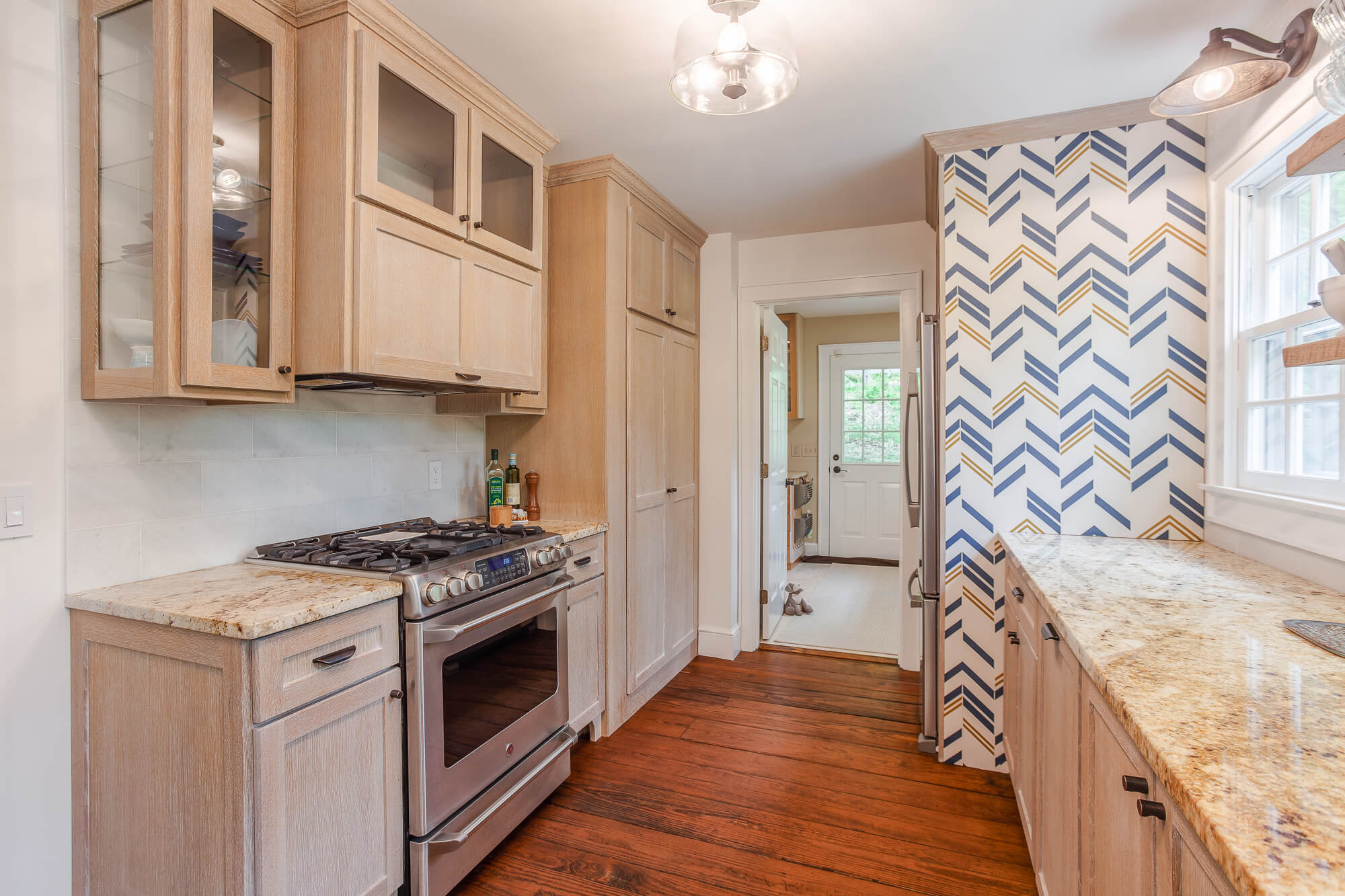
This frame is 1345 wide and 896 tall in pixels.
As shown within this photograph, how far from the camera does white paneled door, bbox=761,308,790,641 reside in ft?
13.3

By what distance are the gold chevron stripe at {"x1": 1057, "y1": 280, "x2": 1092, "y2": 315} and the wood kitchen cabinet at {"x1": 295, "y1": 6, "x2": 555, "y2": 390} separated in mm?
1989

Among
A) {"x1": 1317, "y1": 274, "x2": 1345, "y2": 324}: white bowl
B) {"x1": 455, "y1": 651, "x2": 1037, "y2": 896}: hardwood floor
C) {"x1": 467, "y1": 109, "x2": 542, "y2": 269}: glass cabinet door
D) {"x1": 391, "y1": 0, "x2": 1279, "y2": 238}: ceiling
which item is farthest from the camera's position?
{"x1": 467, "y1": 109, "x2": 542, "y2": 269}: glass cabinet door

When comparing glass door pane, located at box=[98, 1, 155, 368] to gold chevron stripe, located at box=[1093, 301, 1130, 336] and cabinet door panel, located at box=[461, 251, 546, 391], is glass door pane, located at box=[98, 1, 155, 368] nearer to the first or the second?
cabinet door panel, located at box=[461, 251, 546, 391]

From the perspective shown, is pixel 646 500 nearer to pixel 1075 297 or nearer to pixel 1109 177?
pixel 1075 297

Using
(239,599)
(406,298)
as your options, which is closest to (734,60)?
(406,298)

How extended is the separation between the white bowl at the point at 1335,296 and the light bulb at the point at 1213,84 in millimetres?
721

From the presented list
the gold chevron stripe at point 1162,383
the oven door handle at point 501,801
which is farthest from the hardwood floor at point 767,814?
the gold chevron stripe at point 1162,383

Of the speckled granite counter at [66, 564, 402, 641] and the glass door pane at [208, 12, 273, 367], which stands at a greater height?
the glass door pane at [208, 12, 273, 367]

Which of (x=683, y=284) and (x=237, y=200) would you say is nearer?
(x=237, y=200)

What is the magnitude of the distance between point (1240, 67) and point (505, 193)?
6.80 feet

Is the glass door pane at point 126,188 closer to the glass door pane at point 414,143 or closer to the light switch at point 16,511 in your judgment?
the light switch at point 16,511

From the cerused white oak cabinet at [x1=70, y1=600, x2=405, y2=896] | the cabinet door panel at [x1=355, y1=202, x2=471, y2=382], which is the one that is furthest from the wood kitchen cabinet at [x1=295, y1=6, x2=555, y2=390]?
the cerused white oak cabinet at [x1=70, y1=600, x2=405, y2=896]

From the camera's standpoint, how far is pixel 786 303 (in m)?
3.92

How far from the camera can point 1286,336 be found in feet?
6.37
